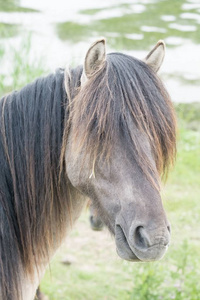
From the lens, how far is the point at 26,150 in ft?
8.14

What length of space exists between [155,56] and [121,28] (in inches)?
403

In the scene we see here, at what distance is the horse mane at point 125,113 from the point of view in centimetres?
223

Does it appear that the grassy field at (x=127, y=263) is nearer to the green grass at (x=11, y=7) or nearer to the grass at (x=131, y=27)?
the grass at (x=131, y=27)

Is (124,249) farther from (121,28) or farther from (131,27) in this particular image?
(131,27)

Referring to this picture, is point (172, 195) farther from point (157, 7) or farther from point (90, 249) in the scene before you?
point (157, 7)

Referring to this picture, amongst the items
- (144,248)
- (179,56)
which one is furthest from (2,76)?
(179,56)

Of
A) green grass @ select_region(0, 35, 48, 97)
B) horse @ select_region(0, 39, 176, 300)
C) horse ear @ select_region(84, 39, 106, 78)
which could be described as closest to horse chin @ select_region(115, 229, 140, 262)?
horse @ select_region(0, 39, 176, 300)

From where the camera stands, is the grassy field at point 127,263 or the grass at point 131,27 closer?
the grassy field at point 127,263

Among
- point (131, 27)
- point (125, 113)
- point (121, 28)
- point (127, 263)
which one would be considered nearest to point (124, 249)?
point (125, 113)

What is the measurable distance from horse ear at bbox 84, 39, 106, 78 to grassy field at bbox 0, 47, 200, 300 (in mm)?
619

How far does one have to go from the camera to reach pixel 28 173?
2.49 metres

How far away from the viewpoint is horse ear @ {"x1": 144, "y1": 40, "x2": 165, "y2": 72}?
8.15 feet

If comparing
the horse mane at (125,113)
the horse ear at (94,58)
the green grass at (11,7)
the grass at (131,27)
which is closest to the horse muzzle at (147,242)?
the horse mane at (125,113)

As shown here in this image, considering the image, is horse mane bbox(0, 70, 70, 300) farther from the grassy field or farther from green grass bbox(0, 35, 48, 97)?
green grass bbox(0, 35, 48, 97)
